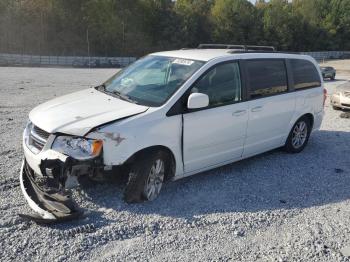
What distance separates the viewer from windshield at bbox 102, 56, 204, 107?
497cm

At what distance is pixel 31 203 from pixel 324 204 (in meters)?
3.54

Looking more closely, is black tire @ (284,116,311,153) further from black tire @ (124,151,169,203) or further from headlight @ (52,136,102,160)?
headlight @ (52,136,102,160)

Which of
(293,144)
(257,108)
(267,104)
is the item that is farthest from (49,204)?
(293,144)

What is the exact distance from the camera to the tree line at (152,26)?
54.0 meters

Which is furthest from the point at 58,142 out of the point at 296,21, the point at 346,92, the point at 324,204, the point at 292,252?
the point at 296,21

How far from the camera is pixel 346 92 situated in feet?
40.1

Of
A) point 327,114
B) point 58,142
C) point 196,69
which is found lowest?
point 327,114

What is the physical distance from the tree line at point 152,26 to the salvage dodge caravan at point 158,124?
51.8 m

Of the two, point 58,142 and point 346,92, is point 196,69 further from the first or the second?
point 346,92

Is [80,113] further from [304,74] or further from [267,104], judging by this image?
[304,74]

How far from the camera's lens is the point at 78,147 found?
427 cm

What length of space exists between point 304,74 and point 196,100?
314cm

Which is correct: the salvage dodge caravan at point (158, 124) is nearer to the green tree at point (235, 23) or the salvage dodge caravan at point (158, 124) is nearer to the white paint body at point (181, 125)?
the white paint body at point (181, 125)

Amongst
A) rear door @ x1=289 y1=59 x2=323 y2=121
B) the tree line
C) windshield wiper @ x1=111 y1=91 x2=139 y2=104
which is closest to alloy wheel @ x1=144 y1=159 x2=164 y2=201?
windshield wiper @ x1=111 y1=91 x2=139 y2=104
